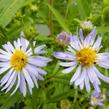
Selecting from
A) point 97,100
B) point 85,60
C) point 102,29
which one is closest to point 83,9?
point 102,29

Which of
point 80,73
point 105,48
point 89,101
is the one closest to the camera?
point 80,73

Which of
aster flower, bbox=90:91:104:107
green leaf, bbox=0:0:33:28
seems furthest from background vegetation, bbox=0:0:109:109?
aster flower, bbox=90:91:104:107

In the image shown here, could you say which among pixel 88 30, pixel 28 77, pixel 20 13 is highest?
pixel 20 13

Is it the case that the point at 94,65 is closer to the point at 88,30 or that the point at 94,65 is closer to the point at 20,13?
the point at 88,30

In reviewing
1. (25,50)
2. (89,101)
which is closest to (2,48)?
(25,50)

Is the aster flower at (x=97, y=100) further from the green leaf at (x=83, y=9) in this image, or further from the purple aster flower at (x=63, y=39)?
the purple aster flower at (x=63, y=39)

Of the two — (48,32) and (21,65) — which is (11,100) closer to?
(21,65)

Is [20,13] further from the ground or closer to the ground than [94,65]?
further from the ground

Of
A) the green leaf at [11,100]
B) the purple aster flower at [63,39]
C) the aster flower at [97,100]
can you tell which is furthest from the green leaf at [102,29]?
the aster flower at [97,100]
